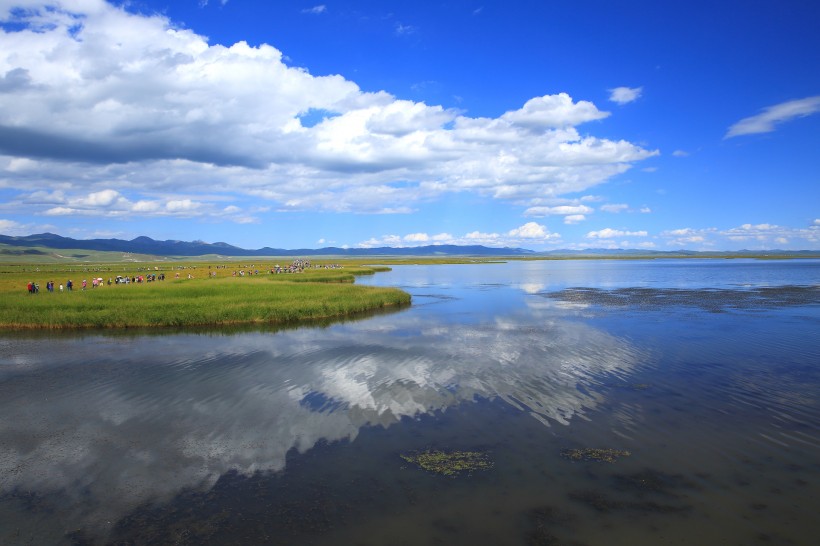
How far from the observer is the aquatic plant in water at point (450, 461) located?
38.9ft

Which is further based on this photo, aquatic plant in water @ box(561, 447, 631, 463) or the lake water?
aquatic plant in water @ box(561, 447, 631, 463)

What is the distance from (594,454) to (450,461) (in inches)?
148

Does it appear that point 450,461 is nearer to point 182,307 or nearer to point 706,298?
point 182,307

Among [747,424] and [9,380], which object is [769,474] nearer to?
[747,424]

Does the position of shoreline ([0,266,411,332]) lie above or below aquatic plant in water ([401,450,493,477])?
above

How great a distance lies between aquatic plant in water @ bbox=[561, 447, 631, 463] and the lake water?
113 millimetres

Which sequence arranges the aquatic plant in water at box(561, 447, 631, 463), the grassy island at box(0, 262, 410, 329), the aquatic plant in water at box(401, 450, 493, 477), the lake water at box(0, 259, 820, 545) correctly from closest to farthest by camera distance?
the lake water at box(0, 259, 820, 545) → the aquatic plant in water at box(401, 450, 493, 477) → the aquatic plant in water at box(561, 447, 631, 463) → the grassy island at box(0, 262, 410, 329)

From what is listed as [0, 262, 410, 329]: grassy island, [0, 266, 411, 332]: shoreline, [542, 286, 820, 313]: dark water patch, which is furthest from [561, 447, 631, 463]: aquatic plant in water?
[542, 286, 820, 313]: dark water patch

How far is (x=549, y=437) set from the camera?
1373 centimetres

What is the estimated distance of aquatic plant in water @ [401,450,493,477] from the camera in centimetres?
1184

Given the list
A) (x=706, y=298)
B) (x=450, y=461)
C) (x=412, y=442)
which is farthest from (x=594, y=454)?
(x=706, y=298)

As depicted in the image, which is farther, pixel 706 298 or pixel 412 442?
pixel 706 298

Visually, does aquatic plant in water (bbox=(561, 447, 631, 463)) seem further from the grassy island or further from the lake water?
the grassy island

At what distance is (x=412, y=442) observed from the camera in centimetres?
1359
